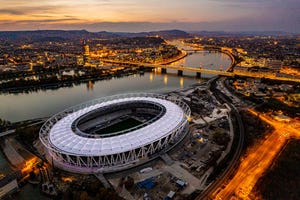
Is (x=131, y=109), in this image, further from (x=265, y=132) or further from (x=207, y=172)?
(x=265, y=132)

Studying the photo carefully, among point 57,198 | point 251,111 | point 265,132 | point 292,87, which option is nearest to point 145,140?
point 57,198

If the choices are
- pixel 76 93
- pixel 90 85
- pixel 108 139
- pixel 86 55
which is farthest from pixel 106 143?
pixel 86 55

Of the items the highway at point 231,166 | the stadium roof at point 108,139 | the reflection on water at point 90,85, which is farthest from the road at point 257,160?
the reflection on water at point 90,85

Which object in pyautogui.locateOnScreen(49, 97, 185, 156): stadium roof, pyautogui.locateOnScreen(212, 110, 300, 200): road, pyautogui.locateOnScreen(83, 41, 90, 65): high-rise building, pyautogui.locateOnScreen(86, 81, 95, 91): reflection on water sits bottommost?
pyautogui.locateOnScreen(212, 110, 300, 200): road

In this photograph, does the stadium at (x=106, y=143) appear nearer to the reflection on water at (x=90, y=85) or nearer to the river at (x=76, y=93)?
the river at (x=76, y=93)

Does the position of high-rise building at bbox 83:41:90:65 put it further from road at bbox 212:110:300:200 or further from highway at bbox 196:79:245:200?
road at bbox 212:110:300:200

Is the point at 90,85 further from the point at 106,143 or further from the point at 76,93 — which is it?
the point at 106,143

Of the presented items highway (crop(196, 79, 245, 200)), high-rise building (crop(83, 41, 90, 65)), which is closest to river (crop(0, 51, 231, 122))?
highway (crop(196, 79, 245, 200))
